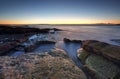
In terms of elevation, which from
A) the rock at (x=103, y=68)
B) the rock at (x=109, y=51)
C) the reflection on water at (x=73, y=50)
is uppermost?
the rock at (x=109, y=51)

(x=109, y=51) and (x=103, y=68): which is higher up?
(x=109, y=51)

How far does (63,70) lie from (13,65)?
9.16 ft

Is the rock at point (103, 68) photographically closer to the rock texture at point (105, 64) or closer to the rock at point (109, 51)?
the rock texture at point (105, 64)

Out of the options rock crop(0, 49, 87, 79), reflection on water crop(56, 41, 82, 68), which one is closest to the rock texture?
rock crop(0, 49, 87, 79)

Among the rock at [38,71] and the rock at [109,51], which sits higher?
the rock at [109,51]

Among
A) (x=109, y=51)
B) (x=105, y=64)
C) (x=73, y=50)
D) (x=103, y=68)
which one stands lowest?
(x=73, y=50)

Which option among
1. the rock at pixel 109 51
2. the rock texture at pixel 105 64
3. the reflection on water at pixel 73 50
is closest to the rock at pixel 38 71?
the rock texture at pixel 105 64

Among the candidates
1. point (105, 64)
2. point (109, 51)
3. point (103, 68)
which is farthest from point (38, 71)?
point (109, 51)

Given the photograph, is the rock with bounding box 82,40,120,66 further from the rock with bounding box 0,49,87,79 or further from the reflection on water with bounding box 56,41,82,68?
the rock with bounding box 0,49,87,79

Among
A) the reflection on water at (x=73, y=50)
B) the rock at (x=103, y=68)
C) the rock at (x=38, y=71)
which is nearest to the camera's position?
the rock at (x=38, y=71)

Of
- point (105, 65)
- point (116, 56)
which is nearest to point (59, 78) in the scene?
point (105, 65)

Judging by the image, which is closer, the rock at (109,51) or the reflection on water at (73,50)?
the rock at (109,51)

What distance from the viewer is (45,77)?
5648 mm

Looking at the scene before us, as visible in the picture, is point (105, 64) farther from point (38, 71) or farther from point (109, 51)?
point (38, 71)
